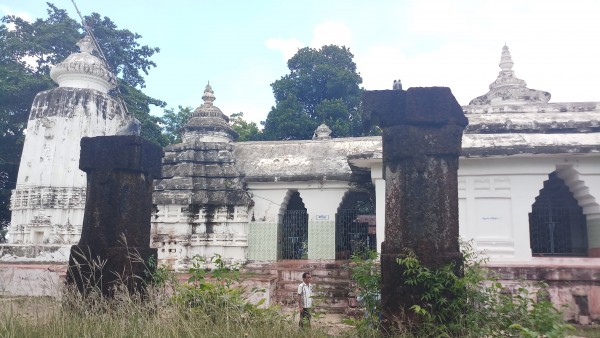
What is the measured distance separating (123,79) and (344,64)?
15099mm

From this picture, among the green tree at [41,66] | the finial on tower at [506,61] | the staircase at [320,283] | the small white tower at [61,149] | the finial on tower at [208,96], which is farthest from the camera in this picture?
the green tree at [41,66]

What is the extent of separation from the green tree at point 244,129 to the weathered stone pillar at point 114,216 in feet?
79.4

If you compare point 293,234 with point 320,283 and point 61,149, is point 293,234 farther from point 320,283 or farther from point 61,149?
point 61,149

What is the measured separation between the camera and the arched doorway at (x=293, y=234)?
1419 cm

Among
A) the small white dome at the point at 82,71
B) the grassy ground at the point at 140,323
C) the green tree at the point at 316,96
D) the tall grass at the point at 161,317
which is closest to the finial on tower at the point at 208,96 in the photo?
the small white dome at the point at 82,71

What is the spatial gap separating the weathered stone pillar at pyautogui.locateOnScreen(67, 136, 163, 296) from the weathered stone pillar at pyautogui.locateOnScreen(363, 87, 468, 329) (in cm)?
288

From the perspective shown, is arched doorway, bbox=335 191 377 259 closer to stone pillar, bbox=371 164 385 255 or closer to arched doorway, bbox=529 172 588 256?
stone pillar, bbox=371 164 385 255

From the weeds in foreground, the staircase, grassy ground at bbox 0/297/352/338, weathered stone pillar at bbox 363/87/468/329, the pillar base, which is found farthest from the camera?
the staircase

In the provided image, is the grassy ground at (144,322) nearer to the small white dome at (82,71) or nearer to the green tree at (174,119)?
the small white dome at (82,71)

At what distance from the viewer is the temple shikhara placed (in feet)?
34.2

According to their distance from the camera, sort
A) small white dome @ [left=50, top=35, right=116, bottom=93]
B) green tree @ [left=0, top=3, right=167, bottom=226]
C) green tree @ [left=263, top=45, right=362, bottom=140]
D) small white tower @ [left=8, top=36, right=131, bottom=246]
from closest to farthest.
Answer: small white tower @ [left=8, top=36, right=131, bottom=246] < small white dome @ [left=50, top=35, right=116, bottom=93] < green tree @ [left=0, top=3, right=167, bottom=226] < green tree @ [left=263, top=45, right=362, bottom=140]

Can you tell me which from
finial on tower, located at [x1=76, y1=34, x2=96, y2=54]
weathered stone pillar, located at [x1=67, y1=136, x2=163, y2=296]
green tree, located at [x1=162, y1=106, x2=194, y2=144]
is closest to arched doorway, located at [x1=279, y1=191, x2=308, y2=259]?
weathered stone pillar, located at [x1=67, y1=136, x2=163, y2=296]

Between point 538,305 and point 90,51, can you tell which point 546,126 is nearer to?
point 538,305

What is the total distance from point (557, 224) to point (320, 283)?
655cm
